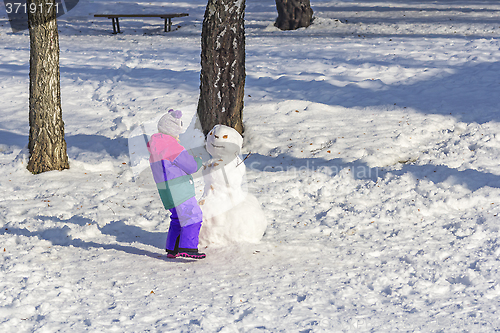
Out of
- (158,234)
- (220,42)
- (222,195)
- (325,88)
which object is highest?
(220,42)

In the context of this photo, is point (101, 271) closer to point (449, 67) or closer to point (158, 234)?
point (158, 234)

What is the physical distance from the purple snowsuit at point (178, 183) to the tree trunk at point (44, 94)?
3.05 meters

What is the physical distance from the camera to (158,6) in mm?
20844

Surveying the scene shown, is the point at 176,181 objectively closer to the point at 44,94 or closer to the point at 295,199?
the point at 295,199

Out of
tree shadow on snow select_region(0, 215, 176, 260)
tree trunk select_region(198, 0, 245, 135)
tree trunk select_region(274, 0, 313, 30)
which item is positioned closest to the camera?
tree shadow on snow select_region(0, 215, 176, 260)

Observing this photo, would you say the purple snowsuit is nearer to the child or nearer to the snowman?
the child

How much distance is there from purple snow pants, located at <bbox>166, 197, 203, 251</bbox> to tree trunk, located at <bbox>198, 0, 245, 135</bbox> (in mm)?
3172

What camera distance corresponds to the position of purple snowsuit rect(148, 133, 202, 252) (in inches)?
157

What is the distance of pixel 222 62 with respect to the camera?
680 centimetres

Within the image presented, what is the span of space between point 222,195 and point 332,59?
7.29m

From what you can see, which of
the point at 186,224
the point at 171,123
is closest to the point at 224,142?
the point at 171,123

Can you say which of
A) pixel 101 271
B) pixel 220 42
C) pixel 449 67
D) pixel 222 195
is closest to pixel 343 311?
pixel 222 195

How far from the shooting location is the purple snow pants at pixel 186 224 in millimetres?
4129

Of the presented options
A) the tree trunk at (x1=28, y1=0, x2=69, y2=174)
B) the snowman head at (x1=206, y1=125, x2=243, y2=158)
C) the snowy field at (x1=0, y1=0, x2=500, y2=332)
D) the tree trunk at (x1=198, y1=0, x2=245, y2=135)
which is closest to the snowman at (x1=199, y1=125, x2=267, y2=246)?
the snowman head at (x1=206, y1=125, x2=243, y2=158)
